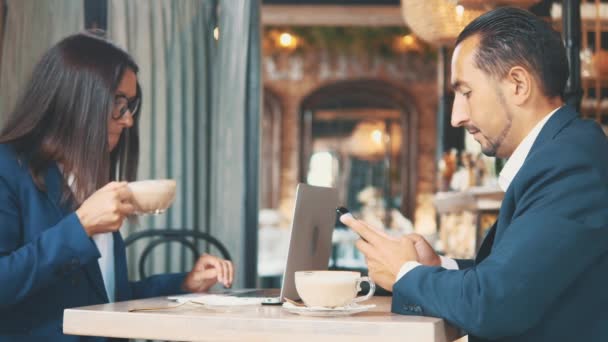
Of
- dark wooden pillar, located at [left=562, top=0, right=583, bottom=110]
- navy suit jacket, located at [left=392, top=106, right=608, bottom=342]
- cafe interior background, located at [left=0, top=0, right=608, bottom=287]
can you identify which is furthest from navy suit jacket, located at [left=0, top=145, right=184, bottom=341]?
dark wooden pillar, located at [left=562, top=0, right=583, bottom=110]

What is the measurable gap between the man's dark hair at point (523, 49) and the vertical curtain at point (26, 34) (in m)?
1.60

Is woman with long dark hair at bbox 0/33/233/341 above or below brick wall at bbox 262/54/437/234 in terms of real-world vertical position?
below

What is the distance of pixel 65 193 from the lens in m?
1.97

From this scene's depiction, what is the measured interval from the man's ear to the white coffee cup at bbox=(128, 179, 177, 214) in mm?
780

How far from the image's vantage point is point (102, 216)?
176cm

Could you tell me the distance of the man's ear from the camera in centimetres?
164

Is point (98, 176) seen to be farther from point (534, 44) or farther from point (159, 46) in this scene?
point (159, 46)

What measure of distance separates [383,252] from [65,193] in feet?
2.68

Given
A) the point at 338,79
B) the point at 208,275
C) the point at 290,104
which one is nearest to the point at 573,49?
the point at 208,275

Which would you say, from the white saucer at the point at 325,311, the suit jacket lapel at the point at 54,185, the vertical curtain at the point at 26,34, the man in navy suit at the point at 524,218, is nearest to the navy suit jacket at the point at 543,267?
the man in navy suit at the point at 524,218

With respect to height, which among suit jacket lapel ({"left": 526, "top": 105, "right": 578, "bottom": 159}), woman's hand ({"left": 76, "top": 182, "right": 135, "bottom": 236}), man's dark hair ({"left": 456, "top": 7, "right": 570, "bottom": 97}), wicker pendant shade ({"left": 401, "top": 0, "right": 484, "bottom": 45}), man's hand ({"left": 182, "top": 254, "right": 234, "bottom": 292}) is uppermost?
wicker pendant shade ({"left": 401, "top": 0, "right": 484, "bottom": 45})

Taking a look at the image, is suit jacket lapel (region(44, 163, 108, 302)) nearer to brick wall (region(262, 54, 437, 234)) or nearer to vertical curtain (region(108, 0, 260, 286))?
vertical curtain (region(108, 0, 260, 286))

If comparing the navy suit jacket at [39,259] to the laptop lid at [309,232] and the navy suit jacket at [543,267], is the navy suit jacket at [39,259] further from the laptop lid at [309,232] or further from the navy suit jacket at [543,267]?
the navy suit jacket at [543,267]

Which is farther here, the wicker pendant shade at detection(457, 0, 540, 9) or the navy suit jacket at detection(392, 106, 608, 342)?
the wicker pendant shade at detection(457, 0, 540, 9)
